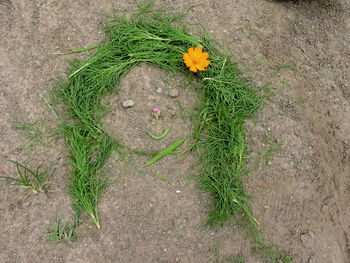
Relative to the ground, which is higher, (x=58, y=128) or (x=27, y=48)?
(x=27, y=48)

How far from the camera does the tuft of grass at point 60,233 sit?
213 centimetres

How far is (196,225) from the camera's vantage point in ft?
7.37

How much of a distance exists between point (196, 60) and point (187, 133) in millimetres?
560

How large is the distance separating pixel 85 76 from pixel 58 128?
0.45 metres

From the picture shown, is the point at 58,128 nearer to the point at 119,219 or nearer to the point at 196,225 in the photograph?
the point at 119,219

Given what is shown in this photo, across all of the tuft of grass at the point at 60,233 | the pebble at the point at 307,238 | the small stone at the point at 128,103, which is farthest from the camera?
the small stone at the point at 128,103

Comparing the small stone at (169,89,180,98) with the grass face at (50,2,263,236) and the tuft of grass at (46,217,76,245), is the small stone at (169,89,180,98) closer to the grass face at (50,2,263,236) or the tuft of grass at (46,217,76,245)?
the grass face at (50,2,263,236)

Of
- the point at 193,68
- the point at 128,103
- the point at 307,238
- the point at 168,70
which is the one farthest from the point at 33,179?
the point at 307,238

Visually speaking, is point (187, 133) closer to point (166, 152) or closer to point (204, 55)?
point (166, 152)

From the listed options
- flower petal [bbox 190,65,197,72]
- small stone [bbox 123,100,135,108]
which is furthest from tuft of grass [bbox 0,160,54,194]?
flower petal [bbox 190,65,197,72]

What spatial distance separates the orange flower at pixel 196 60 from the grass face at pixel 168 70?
3.7 inches

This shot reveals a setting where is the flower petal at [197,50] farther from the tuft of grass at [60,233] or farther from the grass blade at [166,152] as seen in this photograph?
the tuft of grass at [60,233]

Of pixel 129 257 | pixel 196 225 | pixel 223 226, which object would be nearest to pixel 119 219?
pixel 129 257

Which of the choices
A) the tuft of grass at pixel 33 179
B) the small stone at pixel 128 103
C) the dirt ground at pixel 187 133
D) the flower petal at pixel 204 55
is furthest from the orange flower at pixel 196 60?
the tuft of grass at pixel 33 179
